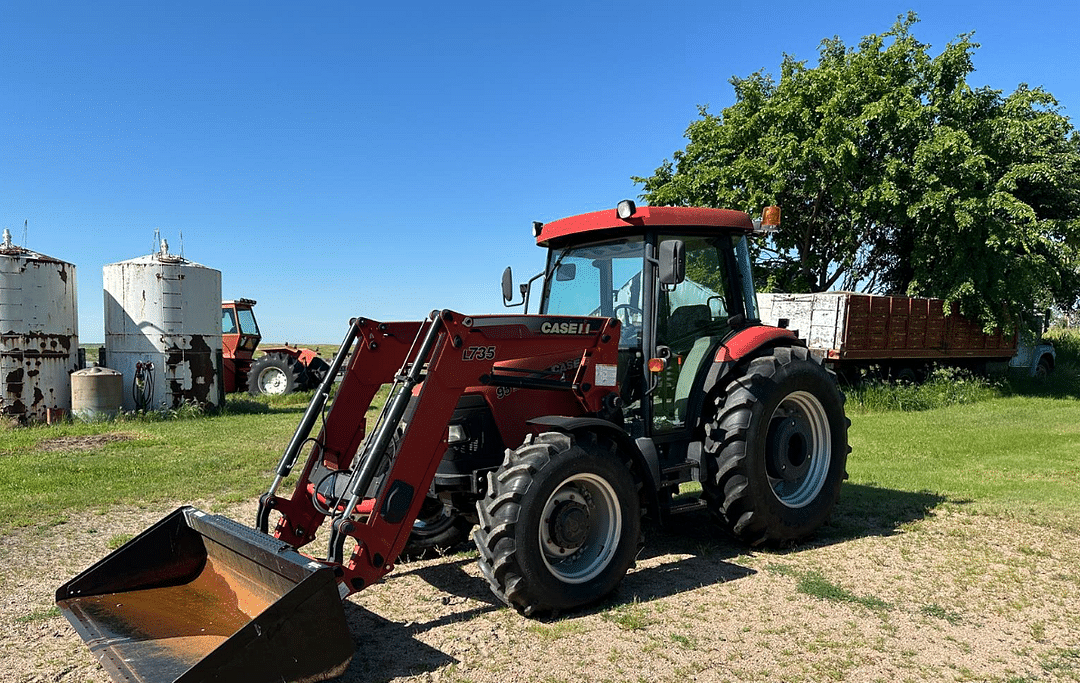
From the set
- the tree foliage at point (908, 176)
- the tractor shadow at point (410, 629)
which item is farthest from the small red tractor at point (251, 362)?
the tractor shadow at point (410, 629)

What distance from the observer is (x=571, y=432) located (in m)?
4.52

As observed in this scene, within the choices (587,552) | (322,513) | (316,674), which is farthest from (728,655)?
(322,513)

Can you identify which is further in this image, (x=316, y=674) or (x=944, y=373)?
(x=944, y=373)

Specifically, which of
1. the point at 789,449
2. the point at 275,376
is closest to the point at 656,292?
the point at 789,449

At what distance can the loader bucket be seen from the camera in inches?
128

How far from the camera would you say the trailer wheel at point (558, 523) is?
4.14m

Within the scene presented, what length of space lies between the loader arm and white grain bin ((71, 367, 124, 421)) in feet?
35.2

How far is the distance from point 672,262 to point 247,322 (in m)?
15.7

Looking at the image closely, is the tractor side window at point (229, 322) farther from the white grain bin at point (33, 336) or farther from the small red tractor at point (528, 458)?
the small red tractor at point (528, 458)

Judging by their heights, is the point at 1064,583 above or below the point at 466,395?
below

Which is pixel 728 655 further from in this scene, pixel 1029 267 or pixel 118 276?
pixel 1029 267

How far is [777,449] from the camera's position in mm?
5777

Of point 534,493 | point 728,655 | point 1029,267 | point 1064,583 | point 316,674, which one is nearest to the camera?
point 316,674

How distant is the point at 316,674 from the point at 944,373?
1688cm
